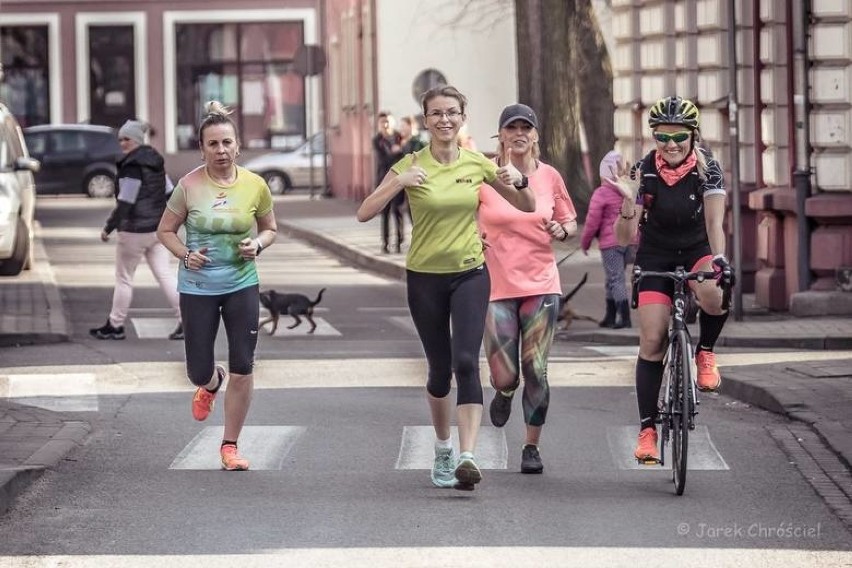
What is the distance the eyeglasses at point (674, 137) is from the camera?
32.5ft

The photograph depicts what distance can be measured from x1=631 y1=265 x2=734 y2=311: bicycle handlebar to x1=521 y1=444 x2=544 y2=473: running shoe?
1003 mm

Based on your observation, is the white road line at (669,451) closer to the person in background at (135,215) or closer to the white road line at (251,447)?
the white road line at (251,447)

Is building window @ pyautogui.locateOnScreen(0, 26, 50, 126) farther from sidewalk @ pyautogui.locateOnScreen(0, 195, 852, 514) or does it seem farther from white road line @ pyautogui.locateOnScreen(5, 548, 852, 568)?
white road line @ pyautogui.locateOnScreen(5, 548, 852, 568)

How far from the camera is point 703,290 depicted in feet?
33.5

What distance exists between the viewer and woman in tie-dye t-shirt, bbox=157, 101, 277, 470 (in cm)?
1046

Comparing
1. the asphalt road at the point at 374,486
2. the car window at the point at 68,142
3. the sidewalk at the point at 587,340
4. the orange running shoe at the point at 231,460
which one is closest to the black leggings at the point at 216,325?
the orange running shoe at the point at 231,460

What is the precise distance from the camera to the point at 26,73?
5859cm

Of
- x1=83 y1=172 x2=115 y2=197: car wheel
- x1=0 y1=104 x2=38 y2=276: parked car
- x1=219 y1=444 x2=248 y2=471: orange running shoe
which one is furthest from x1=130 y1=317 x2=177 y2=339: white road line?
x1=83 y1=172 x2=115 y2=197: car wheel

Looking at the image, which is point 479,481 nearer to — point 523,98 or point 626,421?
point 626,421

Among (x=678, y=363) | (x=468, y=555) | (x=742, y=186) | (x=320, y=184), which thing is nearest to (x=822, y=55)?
(x=742, y=186)

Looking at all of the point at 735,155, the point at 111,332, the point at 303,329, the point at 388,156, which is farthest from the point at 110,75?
the point at 735,155

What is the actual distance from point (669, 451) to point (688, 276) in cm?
162

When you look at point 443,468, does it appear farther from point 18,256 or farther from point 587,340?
point 18,256

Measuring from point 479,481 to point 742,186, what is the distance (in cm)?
1302
